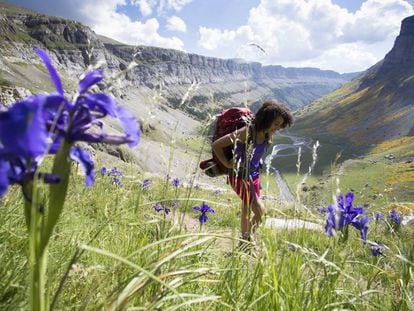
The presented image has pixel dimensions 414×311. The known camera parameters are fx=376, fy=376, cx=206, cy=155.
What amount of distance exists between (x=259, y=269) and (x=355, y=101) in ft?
524

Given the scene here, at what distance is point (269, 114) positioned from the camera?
192 inches

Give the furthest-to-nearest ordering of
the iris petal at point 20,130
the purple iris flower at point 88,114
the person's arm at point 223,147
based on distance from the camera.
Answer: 1. the person's arm at point 223,147
2. the purple iris flower at point 88,114
3. the iris petal at point 20,130

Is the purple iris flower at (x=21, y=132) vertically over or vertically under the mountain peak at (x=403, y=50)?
under

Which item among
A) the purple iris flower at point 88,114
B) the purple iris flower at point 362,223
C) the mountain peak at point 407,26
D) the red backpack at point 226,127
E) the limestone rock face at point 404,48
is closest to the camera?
the purple iris flower at point 88,114

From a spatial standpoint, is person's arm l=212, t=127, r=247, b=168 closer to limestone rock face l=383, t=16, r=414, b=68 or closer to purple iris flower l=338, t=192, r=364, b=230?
purple iris flower l=338, t=192, r=364, b=230

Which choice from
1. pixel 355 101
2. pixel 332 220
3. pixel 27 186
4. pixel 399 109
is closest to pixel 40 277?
pixel 27 186

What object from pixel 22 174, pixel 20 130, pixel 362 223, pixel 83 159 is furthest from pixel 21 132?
pixel 362 223

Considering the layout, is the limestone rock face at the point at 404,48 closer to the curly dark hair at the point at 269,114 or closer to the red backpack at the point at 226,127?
the curly dark hair at the point at 269,114

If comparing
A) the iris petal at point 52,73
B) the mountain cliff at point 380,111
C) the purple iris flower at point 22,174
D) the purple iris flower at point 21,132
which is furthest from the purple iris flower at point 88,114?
the mountain cliff at point 380,111

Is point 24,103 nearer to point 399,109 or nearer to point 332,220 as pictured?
point 332,220

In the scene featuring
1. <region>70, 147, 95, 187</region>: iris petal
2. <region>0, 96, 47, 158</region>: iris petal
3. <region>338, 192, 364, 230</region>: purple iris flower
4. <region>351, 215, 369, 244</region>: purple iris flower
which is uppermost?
<region>0, 96, 47, 158</region>: iris petal

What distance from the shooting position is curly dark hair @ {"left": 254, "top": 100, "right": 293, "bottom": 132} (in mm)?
4884

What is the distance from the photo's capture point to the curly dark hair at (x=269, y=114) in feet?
16.0

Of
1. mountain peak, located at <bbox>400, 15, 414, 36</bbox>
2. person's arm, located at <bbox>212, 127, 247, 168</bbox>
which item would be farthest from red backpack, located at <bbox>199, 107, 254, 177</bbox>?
mountain peak, located at <bbox>400, 15, 414, 36</bbox>
